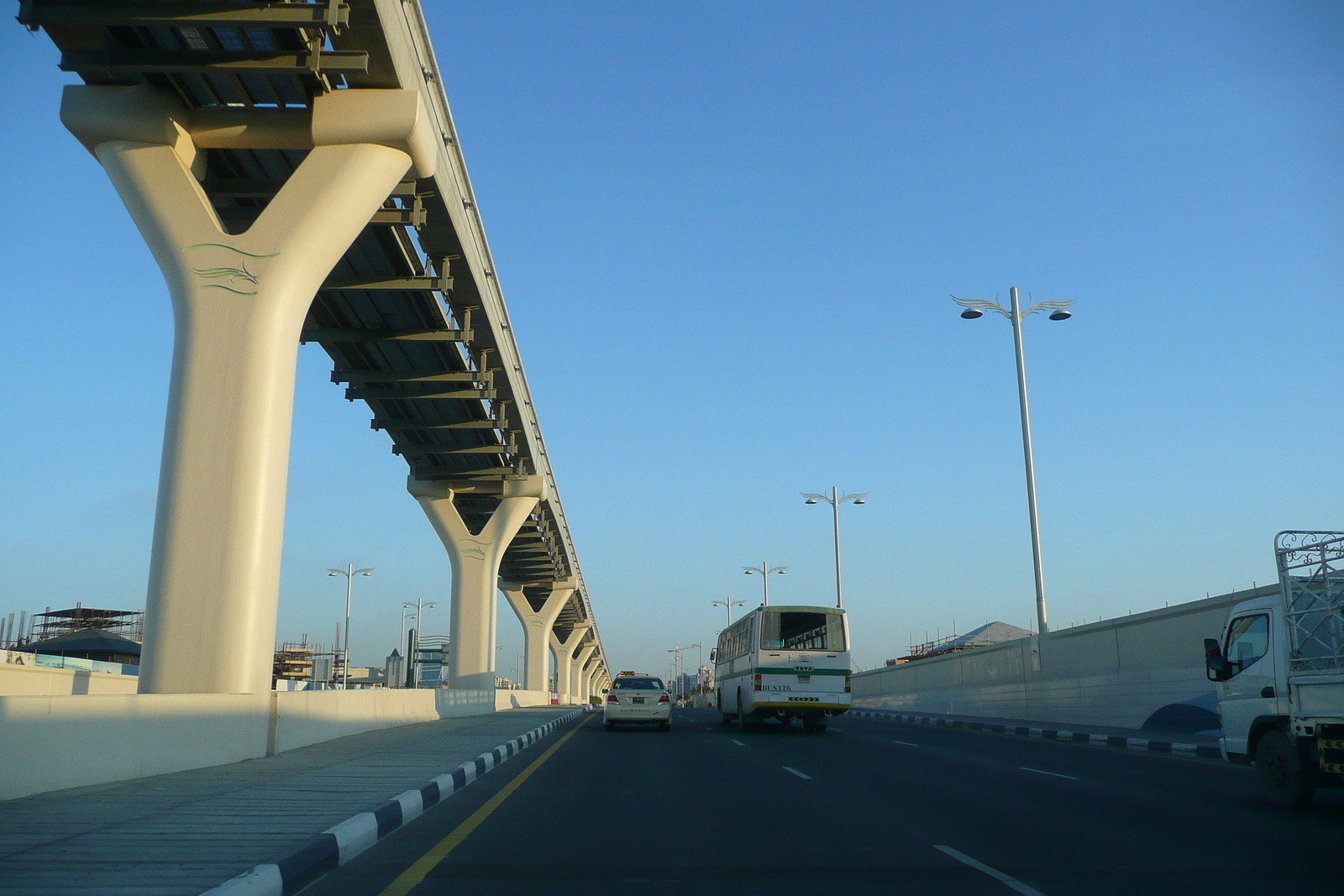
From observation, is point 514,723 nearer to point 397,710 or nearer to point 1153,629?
point 397,710

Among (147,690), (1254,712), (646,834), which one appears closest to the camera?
(646,834)

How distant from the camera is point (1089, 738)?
20828 mm

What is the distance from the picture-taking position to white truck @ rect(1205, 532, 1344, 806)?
909 cm

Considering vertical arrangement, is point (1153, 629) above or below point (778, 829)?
above

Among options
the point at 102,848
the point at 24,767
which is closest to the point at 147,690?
the point at 24,767

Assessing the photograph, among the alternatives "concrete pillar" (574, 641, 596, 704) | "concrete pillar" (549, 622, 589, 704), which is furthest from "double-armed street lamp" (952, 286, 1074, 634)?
"concrete pillar" (574, 641, 596, 704)

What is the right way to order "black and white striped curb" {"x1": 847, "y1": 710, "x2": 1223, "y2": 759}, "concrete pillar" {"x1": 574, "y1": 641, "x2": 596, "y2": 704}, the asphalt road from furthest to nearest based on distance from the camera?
1. "concrete pillar" {"x1": 574, "y1": 641, "x2": 596, "y2": 704}
2. "black and white striped curb" {"x1": 847, "y1": 710, "x2": 1223, "y2": 759}
3. the asphalt road

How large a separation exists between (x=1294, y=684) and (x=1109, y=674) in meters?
14.8

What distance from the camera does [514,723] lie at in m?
26.6

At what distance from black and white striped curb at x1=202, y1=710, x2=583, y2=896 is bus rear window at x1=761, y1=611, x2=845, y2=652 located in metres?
13.6

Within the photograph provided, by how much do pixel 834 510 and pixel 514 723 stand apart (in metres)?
24.4

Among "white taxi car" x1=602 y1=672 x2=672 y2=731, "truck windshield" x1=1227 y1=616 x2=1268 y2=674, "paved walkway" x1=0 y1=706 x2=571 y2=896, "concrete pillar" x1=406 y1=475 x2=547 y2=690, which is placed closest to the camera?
"paved walkway" x1=0 y1=706 x2=571 y2=896

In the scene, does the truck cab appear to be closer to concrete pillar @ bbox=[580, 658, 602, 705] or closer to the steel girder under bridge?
the steel girder under bridge

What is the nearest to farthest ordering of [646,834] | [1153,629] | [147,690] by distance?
1. [646,834]
2. [147,690]
3. [1153,629]
